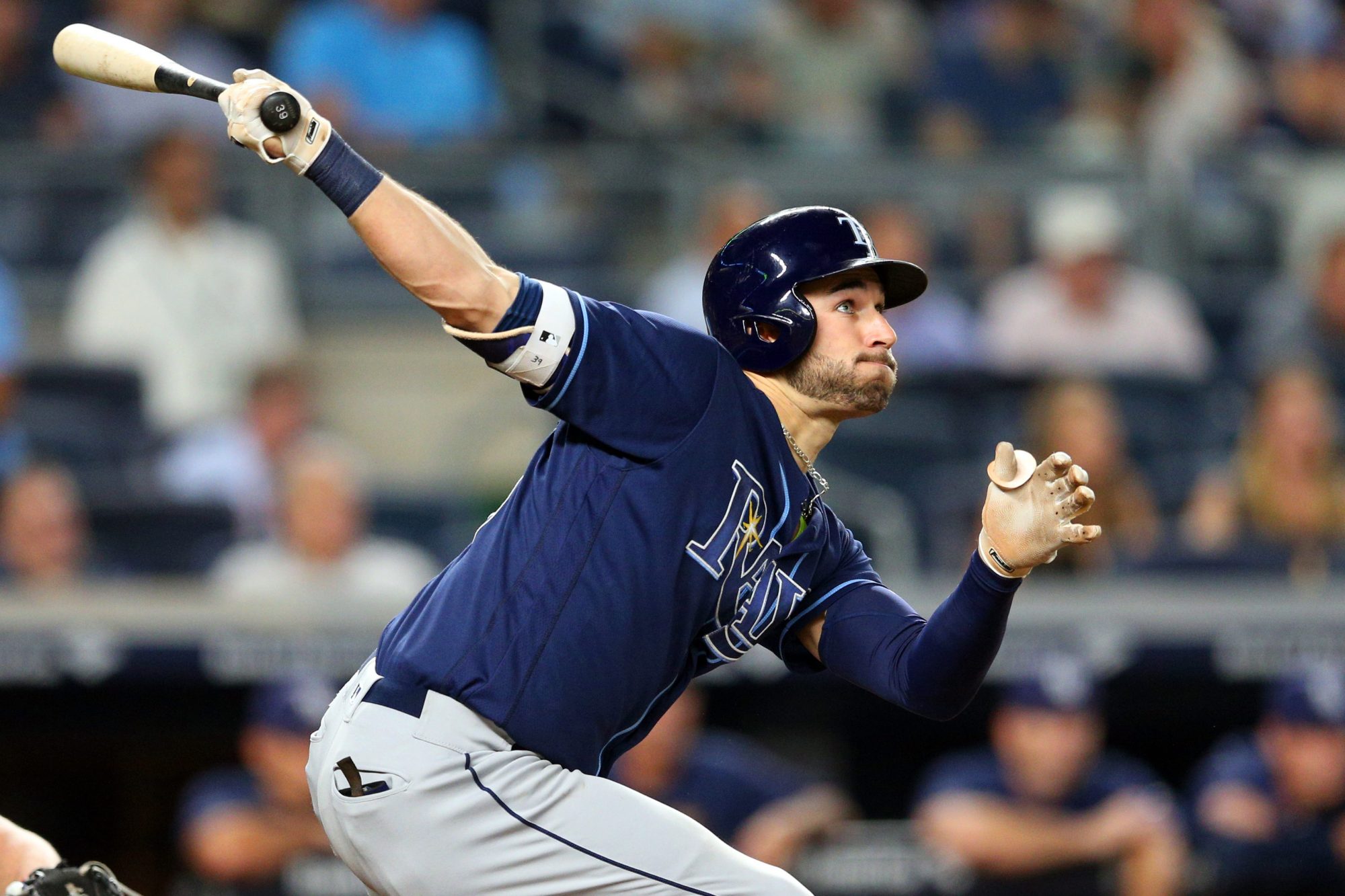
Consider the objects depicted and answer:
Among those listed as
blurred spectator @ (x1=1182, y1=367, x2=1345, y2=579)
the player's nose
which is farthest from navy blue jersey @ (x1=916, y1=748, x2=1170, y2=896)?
the player's nose

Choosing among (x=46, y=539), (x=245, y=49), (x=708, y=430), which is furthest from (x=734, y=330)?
(x=245, y=49)

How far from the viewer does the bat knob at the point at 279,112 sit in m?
2.64

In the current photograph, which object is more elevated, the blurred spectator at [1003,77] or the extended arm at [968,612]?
the blurred spectator at [1003,77]

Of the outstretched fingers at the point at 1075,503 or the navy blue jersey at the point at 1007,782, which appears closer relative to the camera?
the outstretched fingers at the point at 1075,503

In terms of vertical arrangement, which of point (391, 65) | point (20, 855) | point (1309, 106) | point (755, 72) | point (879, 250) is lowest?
point (20, 855)

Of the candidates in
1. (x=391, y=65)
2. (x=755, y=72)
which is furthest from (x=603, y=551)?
(x=755, y=72)

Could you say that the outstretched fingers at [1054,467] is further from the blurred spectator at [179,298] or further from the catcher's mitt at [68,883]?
the blurred spectator at [179,298]

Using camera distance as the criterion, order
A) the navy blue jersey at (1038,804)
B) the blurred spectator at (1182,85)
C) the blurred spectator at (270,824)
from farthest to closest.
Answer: the blurred spectator at (1182,85), the navy blue jersey at (1038,804), the blurred spectator at (270,824)

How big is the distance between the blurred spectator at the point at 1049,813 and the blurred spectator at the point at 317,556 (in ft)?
5.94

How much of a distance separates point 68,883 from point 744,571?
1.20 meters

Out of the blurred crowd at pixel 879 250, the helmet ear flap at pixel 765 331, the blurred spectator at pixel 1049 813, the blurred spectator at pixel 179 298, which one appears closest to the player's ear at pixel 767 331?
the helmet ear flap at pixel 765 331

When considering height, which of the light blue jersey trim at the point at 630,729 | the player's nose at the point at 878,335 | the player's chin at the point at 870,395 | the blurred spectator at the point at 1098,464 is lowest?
the light blue jersey trim at the point at 630,729

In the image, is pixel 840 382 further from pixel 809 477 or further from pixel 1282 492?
pixel 1282 492

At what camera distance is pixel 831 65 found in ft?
27.4
